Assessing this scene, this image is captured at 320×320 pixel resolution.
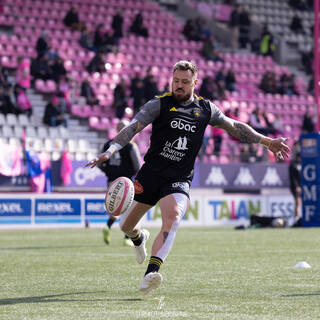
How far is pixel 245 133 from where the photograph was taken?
8.28 m

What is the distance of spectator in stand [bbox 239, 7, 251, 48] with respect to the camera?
3712 centimetres

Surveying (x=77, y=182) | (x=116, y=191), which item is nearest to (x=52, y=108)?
(x=77, y=182)

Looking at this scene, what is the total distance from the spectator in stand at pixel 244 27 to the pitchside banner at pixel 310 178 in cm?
1665

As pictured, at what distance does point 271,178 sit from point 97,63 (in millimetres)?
7520

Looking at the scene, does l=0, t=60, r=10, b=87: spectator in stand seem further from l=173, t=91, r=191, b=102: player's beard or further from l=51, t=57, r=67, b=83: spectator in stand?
l=173, t=91, r=191, b=102: player's beard

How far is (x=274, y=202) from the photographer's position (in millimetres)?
26453

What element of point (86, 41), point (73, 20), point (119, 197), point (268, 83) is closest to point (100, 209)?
point (86, 41)

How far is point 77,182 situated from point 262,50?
15694mm

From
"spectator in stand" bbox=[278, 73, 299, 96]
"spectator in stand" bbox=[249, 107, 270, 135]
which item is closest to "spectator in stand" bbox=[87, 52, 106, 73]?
"spectator in stand" bbox=[249, 107, 270, 135]

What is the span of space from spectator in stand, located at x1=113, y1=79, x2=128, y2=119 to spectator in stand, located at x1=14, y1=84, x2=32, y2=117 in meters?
3.29

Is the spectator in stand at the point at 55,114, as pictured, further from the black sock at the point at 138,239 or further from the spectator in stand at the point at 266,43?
the black sock at the point at 138,239

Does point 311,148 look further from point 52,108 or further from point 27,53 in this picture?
point 27,53

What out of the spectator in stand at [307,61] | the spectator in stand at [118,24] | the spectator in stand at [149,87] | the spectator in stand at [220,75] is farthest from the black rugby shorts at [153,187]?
the spectator in stand at [307,61]

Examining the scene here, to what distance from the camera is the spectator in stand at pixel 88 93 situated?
27.2 m
